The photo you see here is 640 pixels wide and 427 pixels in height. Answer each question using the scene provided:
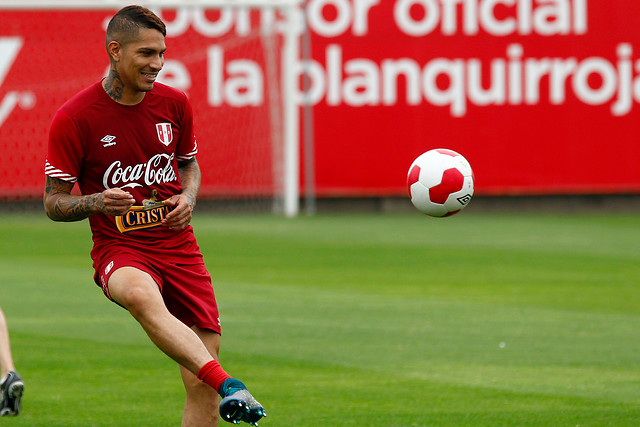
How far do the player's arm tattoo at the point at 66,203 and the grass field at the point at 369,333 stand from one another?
1.47 meters

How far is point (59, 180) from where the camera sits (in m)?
5.03

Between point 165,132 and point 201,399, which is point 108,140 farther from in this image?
point 201,399

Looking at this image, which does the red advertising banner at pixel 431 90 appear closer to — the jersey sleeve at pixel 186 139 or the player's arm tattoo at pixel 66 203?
the jersey sleeve at pixel 186 139

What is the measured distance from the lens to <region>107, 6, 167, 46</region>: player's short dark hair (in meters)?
4.94

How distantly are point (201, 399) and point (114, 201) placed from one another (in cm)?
102

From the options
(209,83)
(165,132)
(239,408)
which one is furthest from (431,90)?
(239,408)

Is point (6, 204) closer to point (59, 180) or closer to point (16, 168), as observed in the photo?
point (16, 168)

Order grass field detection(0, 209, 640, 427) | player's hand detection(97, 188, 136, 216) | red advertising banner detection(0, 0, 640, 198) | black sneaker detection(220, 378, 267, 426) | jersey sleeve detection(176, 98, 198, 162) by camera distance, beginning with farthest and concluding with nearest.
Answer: red advertising banner detection(0, 0, 640, 198) → grass field detection(0, 209, 640, 427) → jersey sleeve detection(176, 98, 198, 162) → player's hand detection(97, 188, 136, 216) → black sneaker detection(220, 378, 267, 426)

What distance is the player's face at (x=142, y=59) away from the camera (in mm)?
4934

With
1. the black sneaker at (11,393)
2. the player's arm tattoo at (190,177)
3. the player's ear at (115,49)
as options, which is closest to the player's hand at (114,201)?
the player's arm tattoo at (190,177)

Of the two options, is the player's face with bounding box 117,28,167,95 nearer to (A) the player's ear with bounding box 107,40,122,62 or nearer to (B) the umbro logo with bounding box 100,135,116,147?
(A) the player's ear with bounding box 107,40,122,62

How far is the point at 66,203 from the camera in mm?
5023

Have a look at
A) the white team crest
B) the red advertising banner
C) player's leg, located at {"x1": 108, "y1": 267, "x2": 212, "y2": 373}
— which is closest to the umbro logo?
the white team crest

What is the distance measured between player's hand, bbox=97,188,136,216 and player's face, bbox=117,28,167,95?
49 centimetres
